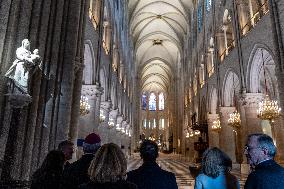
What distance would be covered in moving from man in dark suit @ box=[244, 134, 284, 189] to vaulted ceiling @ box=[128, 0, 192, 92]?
30.6 m

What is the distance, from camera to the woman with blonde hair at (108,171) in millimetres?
1796

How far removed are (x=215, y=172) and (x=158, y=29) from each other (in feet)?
125

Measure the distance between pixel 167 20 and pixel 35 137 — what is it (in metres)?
32.1

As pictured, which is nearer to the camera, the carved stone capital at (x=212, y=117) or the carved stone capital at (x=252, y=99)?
the carved stone capital at (x=252, y=99)

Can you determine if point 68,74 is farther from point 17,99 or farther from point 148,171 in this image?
point 148,171

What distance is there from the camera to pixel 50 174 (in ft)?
8.86

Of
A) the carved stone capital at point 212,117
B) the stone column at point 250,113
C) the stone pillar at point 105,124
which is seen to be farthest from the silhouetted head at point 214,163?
the carved stone capital at point 212,117

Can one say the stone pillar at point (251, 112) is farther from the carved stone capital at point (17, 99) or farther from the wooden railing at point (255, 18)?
the carved stone capital at point (17, 99)

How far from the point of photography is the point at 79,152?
491 inches

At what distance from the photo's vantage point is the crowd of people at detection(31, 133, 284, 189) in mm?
1837

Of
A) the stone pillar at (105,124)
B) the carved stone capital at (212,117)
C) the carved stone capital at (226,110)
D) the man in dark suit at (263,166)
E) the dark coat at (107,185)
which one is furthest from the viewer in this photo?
the carved stone capital at (212,117)

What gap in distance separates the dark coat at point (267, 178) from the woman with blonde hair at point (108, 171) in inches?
34.4

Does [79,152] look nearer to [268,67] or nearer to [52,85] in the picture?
[52,85]

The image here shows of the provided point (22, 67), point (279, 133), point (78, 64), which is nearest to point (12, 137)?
point (22, 67)
